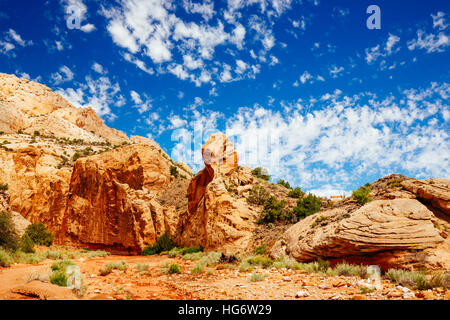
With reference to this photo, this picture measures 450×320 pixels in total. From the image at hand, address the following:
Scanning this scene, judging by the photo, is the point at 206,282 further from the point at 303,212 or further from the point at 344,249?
the point at 303,212

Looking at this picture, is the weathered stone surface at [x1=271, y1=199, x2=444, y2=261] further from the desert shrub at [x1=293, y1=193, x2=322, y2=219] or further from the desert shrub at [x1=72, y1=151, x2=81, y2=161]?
the desert shrub at [x1=72, y1=151, x2=81, y2=161]

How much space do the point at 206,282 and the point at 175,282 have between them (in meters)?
1.24

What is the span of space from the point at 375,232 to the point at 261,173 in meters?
17.5

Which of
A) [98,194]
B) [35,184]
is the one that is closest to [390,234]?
[98,194]

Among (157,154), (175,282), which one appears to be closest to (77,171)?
(157,154)

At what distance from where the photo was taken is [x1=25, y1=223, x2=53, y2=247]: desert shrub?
2027 cm

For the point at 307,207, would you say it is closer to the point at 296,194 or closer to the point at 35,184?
the point at 296,194

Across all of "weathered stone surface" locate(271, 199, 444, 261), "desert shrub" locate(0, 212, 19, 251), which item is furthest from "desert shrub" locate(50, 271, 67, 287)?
"desert shrub" locate(0, 212, 19, 251)

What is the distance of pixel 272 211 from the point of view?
17250 millimetres

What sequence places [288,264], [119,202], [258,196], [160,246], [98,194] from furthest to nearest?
[98,194], [119,202], [160,246], [258,196], [288,264]

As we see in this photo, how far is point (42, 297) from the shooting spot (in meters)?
4.96

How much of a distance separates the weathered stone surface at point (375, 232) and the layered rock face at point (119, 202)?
55.9 feet

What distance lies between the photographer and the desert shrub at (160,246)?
2191 centimetres

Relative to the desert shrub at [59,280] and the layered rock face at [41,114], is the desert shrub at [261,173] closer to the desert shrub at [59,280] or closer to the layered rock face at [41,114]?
the desert shrub at [59,280]
